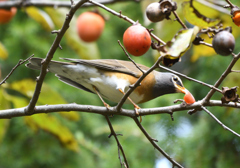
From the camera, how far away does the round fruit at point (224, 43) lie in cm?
141

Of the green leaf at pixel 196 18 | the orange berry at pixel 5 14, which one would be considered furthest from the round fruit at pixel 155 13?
the orange berry at pixel 5 14

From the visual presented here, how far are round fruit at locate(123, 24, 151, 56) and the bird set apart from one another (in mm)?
1325

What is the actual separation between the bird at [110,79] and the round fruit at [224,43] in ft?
5.02

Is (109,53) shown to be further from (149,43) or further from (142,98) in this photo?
(149,43)

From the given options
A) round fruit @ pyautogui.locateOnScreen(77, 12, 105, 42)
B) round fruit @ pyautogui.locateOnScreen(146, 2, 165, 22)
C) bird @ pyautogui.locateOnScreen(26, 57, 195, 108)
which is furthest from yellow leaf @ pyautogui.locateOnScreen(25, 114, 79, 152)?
round fruit @ pyautogui.locateOnScreen(146, 2, 165, 22)

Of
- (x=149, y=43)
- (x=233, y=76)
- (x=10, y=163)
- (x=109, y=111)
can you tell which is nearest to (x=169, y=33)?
(x=233, y=76)

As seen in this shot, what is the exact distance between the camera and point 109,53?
19.5ft

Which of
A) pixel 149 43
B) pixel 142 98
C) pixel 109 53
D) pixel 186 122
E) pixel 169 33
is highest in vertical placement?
pixel 149 43

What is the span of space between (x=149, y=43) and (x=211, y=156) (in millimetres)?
1924

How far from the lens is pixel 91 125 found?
4688mm

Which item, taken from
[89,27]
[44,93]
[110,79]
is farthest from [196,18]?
[89,27]

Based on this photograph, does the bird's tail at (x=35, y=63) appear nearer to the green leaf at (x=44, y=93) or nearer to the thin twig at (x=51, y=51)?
Answer: the green leaf at (x=44, y=93)

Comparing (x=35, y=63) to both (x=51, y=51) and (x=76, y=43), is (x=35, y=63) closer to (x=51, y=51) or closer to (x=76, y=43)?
(x=51, y=51)

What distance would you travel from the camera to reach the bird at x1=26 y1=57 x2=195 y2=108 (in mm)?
2982
